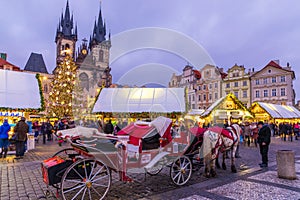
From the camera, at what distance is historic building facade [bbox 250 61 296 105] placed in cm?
3544

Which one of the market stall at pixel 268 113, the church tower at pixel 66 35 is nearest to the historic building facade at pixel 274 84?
the market stall at pixel 268 113

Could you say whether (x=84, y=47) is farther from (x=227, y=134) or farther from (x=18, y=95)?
(x=227, y=134)

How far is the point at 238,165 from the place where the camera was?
23.8 feet

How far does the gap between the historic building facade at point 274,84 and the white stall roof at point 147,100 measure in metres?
28.4

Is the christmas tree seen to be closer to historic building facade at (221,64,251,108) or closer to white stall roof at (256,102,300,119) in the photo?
white stall roof at (256,102,300,119)

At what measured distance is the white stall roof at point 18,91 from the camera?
380 inches

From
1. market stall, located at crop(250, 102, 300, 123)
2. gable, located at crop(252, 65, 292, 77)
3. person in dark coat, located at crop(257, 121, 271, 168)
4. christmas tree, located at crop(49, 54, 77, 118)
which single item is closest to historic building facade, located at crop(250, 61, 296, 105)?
gable, located at crop(252, 65, 292, 77)

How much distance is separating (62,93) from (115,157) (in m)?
19.1

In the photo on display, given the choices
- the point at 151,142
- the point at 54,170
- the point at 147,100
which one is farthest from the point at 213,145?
the point at 147,100

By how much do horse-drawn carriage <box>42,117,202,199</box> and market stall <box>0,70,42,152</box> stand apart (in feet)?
21.7

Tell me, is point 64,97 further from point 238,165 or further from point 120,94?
point 238,165

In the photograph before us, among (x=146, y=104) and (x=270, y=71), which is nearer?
(x=146, y=104)

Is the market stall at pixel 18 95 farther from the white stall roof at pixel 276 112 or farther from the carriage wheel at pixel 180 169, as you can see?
the white stall roof at pixel 276 112

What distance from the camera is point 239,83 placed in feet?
131
